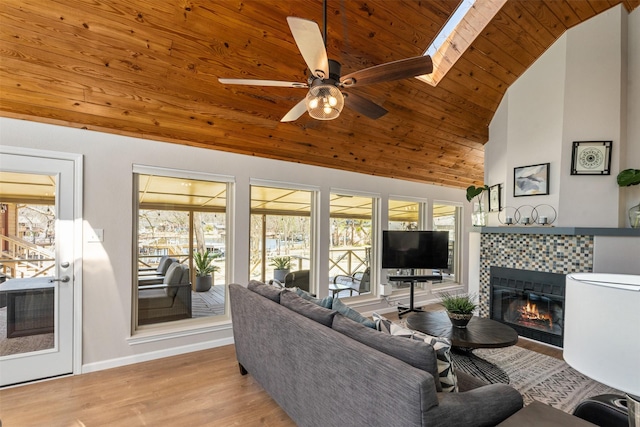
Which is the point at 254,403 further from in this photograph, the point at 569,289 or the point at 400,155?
the point at 400,155

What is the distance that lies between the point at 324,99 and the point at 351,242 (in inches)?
132

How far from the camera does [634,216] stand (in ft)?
10.9

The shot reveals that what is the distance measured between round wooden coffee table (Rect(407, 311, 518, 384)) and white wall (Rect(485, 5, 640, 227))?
1759mm

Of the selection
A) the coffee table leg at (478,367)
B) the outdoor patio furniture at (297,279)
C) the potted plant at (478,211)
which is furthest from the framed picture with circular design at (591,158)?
the outdoor patio furniture at (297,279)

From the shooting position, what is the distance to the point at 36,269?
2.85 m

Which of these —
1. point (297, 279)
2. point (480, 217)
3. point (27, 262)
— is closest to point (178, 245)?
point (27, 262)

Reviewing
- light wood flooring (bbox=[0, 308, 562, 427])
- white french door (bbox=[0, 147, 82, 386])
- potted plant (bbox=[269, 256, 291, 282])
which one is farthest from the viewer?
potted plant (bbox=[269, 256, 291, 282])

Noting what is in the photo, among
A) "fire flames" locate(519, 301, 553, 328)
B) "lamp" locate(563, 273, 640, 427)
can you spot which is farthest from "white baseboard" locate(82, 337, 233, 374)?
"fire flames" locate(519, 301, 553, 328)

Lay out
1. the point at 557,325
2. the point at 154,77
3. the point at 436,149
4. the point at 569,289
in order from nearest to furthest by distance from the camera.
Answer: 1. the point at 569,289
2. the point at 154,77
3. the point at 557,325
4. the point at 436,149

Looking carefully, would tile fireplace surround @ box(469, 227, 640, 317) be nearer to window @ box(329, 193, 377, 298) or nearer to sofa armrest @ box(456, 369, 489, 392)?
window @ box(329, 193, 377, 298)

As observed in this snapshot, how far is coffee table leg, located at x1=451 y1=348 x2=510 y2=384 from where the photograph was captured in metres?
2.88

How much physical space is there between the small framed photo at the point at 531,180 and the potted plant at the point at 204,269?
4.11 meters

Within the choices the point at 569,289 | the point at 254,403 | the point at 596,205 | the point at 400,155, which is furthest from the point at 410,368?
the point at 400,155

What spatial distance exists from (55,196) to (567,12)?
5.74 metres
